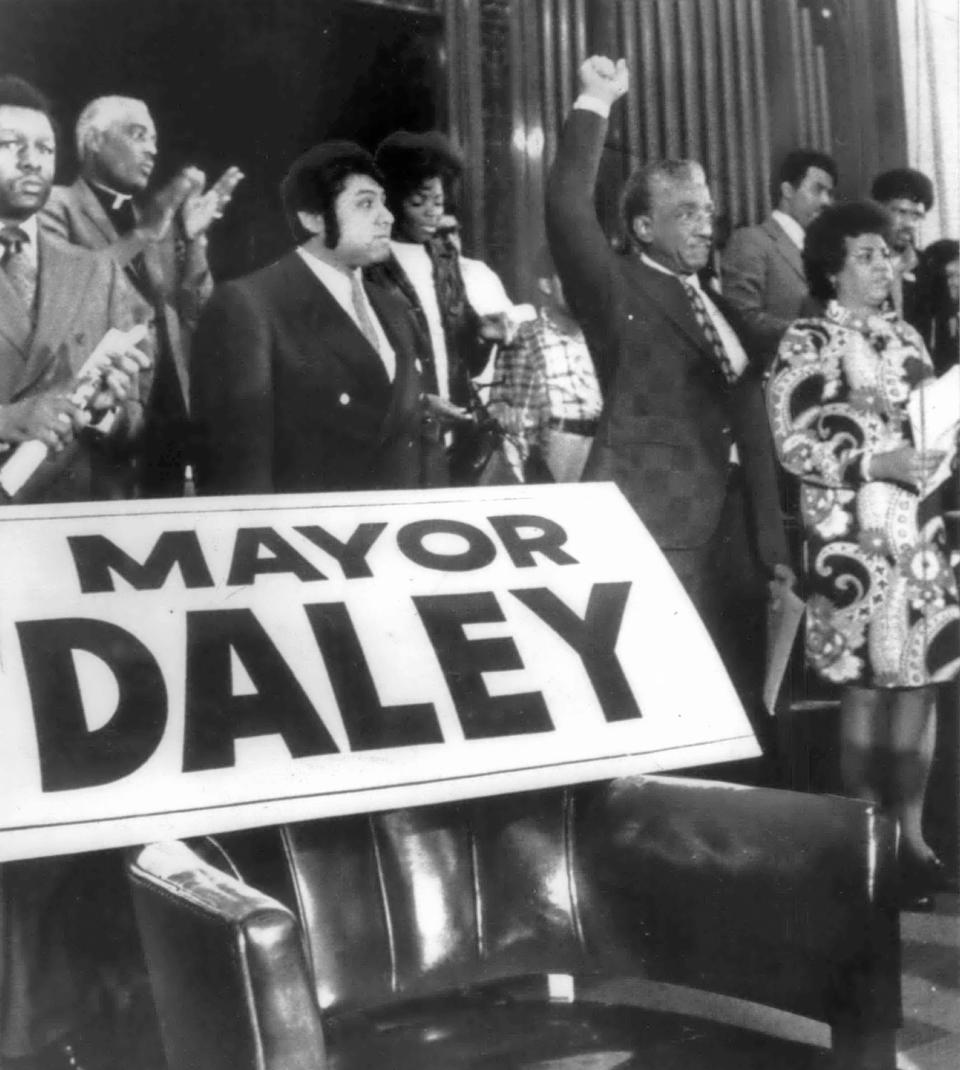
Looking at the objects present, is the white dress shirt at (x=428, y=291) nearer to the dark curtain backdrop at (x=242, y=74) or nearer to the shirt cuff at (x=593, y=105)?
the dark curtain backdrop at (x=242, y=74)

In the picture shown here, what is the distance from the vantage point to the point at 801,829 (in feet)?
4.67

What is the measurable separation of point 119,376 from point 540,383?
25.8 inches

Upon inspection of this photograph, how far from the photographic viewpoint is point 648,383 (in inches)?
81.0

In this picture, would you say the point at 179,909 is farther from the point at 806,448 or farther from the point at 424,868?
the point at 806,448

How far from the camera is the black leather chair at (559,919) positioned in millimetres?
1364

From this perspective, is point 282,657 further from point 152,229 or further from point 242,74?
point 242,74

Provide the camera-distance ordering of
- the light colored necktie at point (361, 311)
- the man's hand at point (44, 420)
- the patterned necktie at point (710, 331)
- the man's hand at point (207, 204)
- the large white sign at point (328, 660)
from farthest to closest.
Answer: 1. the patterned necktie at point (710, 331)
2. the light colored necktie at point (361, 311)
3. the man's hand at point (207, 204)
4. the man's hand at point (44, 420)
5. the large white sign at point (328, 660)

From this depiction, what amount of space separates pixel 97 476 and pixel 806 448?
3.79 feet

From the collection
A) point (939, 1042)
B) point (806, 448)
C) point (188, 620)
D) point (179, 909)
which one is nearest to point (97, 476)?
point (188, 620)

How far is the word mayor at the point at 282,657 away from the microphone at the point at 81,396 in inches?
4.9

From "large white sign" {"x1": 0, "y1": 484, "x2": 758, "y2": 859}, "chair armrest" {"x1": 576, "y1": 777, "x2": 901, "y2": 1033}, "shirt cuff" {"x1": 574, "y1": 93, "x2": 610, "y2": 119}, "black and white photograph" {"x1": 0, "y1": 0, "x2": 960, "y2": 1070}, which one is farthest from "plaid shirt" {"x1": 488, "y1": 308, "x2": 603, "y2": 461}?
"chair armrest" {"x1": 576, "y1": 777, "x2": 901, "y2": 1033}

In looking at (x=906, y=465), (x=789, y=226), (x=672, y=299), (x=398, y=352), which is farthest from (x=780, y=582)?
(x=398, y=352)

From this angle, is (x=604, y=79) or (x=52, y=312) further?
(x=604, y=79)

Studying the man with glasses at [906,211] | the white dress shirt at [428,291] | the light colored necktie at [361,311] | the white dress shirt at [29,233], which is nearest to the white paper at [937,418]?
the man with glasses at [906,211]
